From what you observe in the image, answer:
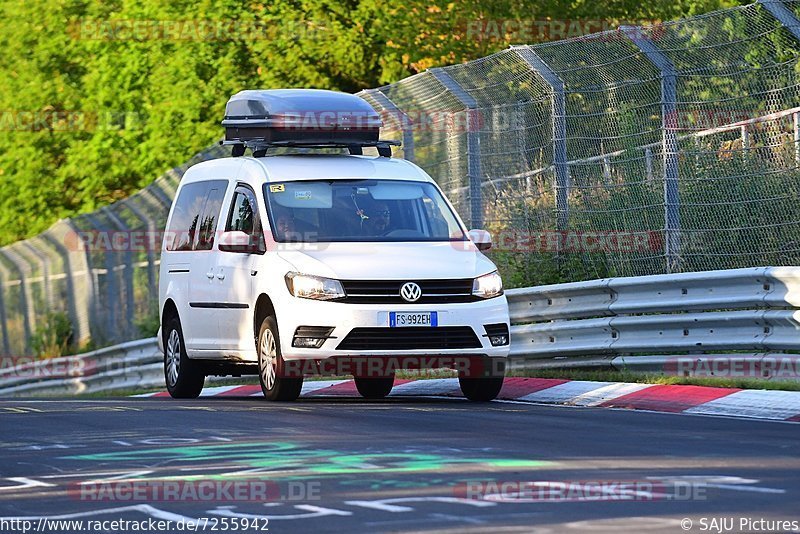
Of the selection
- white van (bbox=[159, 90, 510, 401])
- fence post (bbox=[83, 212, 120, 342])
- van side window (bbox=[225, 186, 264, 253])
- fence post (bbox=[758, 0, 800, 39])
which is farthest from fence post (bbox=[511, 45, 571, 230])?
fence post (bbox=[83, 212, 120, 342])

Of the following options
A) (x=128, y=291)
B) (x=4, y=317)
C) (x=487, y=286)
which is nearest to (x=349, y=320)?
(x=487, y=286)

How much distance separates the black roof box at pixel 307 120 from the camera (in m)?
17.0

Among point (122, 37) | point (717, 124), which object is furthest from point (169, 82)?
point (717, 124)

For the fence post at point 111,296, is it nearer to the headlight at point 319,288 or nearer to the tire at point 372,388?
the tire at point 372,388

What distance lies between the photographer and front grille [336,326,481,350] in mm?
14508

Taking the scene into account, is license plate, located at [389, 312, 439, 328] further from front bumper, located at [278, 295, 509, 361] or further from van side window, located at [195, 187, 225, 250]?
van side window, located at [195, 187, 225, 250]

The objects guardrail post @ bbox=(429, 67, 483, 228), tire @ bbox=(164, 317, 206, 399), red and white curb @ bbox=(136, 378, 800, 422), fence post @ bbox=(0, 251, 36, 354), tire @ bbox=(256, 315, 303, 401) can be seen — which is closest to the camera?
red and white curb @ bbox=(136, 378, 800, 422)

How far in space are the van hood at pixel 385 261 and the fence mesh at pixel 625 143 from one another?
248 cm

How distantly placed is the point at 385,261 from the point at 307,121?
267 centimetres

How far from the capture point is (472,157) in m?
19.7

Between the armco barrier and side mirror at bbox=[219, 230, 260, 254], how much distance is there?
3207 mm

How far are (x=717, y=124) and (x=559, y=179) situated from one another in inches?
96.3

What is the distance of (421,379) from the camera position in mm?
18516

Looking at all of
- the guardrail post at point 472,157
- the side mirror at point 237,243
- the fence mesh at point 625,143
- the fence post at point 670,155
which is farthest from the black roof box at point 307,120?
the fence post at point 670,155
